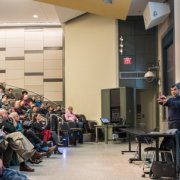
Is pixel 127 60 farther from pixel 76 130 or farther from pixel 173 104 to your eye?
pixel 173 104

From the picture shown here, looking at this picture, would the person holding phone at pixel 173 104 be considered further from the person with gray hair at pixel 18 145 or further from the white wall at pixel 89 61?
the white wall at pixel 89 61

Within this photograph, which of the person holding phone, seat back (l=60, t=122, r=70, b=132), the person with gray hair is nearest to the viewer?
the person holding phone

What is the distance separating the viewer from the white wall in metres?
14.6

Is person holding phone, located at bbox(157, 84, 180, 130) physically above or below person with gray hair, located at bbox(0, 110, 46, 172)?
above

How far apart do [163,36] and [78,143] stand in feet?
15.7

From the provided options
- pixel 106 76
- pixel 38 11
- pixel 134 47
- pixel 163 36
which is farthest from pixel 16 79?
pixel 163 36

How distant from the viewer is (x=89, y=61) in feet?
49.4

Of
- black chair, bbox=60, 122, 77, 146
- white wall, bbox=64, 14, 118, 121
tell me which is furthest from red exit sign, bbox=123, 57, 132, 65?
black chair, bbox=60, 122, 77, 146

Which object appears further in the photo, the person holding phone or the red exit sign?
the red exit sign

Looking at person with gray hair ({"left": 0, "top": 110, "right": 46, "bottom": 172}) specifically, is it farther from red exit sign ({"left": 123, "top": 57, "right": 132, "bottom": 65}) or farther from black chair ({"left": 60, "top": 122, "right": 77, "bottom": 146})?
red exit sign ({"left": 123, "top": 57, "right": 132, "bottom": 65})

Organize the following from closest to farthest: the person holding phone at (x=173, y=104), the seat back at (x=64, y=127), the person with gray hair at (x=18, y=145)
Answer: the person holding phone at (x=173, y=104) → the person with gray hair at (x=18, y=145) → the seat back at (x=64, y=127)

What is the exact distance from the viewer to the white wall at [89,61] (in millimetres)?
14594

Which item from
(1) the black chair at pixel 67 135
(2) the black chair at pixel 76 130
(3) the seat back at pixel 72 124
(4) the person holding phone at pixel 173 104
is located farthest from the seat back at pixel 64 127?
(4) the person holding phone at pixel 173 104

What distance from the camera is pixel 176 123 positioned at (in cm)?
582
